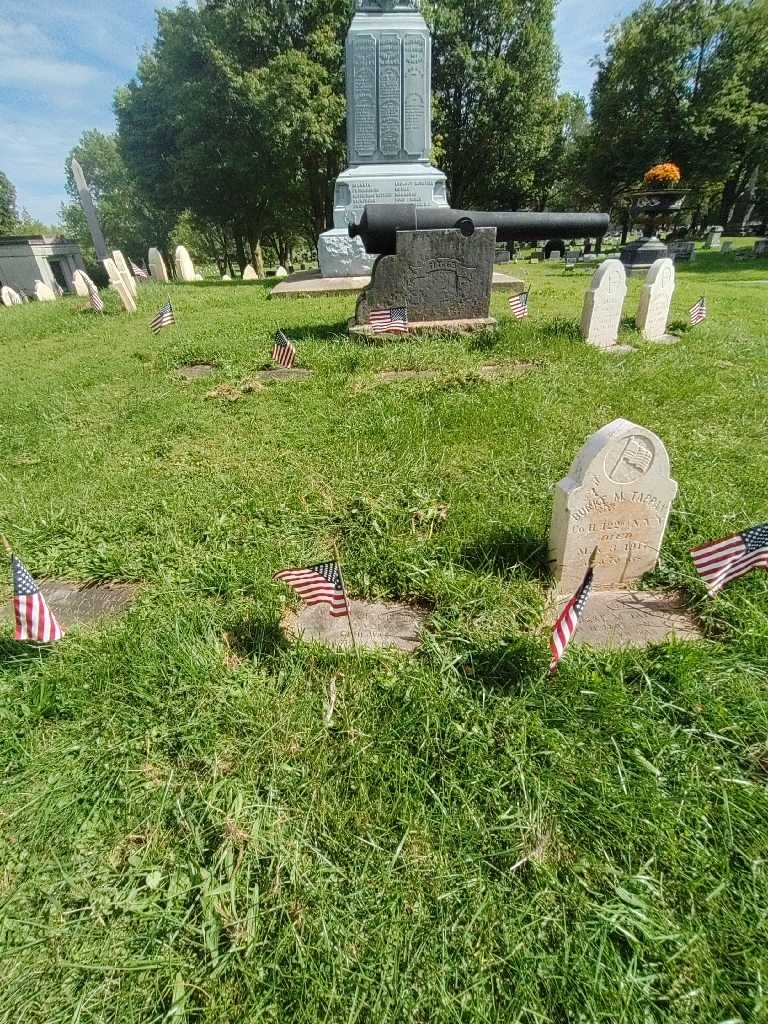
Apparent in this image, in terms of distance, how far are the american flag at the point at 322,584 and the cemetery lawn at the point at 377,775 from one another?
0.25 meters

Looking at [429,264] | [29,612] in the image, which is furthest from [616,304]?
[29,612]

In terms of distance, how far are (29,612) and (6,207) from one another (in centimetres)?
6466

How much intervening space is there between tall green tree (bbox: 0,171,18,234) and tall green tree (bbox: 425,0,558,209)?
43396 mm

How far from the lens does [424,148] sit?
12.6 metres

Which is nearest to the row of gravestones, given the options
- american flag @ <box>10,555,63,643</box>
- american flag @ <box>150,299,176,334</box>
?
american flag @ <box>10,555,63,643</box>

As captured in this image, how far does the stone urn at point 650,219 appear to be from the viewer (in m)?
14.3

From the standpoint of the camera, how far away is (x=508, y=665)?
2061 millimetres

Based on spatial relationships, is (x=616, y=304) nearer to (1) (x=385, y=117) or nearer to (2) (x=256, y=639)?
(2) (x=256, y=639)

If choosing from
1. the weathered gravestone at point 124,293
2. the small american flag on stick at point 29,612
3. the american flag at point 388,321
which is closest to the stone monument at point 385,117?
the weathered gravestone at point 124,293

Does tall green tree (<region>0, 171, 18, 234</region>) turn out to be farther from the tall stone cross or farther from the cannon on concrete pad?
the cannon on concrete pad

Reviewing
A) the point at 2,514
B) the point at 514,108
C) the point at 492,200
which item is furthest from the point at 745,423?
the point at 492,200

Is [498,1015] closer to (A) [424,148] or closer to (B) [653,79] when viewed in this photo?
(A) [424,148]

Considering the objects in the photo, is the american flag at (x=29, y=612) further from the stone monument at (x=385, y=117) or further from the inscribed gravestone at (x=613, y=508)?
the stone monument at (x=385, y=117)

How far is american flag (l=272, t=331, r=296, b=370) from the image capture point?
221 inches
